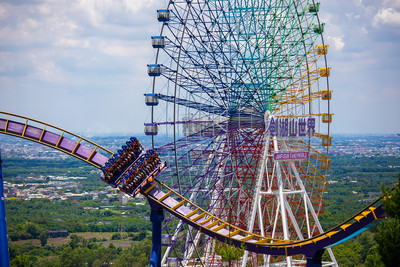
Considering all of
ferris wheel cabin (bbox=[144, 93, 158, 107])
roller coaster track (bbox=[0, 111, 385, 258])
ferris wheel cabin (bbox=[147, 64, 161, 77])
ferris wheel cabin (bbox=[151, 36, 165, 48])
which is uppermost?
ferris wheel cabin (bbox=[151, 36, 165, 48])

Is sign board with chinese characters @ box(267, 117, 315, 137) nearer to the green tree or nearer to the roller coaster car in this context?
the roller coaster car

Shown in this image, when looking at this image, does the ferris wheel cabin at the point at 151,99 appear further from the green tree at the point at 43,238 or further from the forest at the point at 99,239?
the green tree at the point at 43,238

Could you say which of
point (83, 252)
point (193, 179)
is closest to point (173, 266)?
point (193, 179)

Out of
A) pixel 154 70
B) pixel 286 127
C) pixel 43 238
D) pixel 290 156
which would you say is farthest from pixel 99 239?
pixel 290 156

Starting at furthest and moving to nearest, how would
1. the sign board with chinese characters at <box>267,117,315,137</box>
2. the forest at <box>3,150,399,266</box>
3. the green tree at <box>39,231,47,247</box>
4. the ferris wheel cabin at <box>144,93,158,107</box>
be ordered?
the green tree at <box>39,231,47,247</box> → the forest at <box>3,150,399,266</box> → the ferris wheel cabin at <box>144,93,158,107</box> → the sign board with chinese characters at <box>267,117,315,137</box>

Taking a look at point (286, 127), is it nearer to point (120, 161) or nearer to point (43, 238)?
point (120, 161)

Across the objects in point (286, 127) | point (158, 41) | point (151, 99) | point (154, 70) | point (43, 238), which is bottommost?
point (43, 238)

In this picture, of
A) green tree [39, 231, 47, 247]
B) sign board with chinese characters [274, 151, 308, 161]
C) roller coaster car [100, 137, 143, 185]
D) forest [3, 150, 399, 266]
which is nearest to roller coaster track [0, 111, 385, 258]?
roller coaster car [100, 137, 143, 185]

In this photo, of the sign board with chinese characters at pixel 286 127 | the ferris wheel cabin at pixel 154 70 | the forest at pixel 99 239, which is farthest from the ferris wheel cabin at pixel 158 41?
the forest at pixel 99 239

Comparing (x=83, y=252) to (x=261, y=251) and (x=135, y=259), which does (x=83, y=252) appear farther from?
(x=261, y=251)
